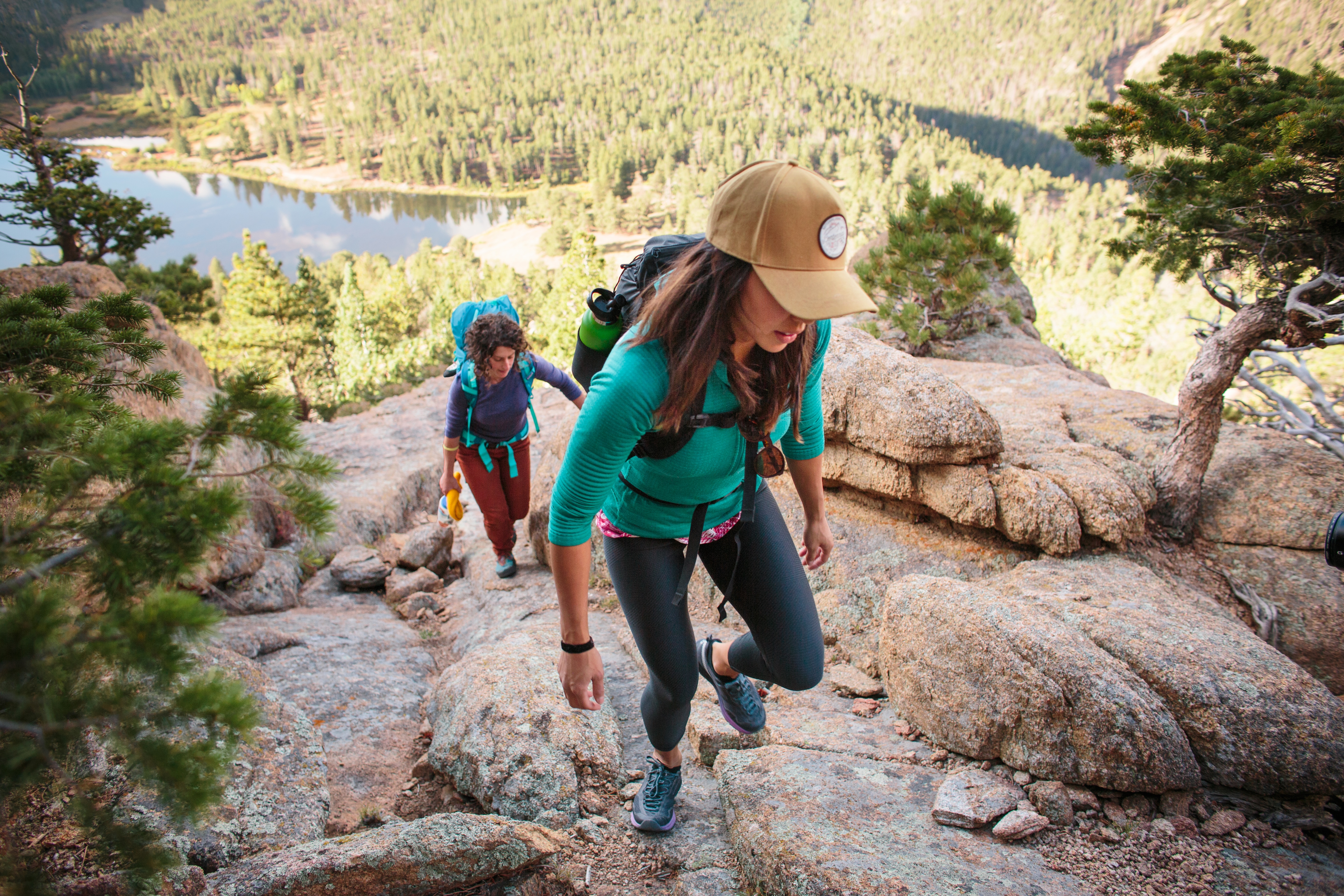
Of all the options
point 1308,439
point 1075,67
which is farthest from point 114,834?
point 1075,67

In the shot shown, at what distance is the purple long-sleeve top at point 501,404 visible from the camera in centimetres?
546

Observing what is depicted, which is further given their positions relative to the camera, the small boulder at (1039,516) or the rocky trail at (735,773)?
the small boulder at (1039,516)

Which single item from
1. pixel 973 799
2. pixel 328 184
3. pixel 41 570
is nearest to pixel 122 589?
pixel 41 570

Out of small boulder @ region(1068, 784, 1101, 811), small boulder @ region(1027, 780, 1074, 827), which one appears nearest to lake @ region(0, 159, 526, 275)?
small boulder @ region(1027, 780, 1074, 827)

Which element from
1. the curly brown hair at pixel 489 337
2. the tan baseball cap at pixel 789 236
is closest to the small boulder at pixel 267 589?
the curly brown hair at pixel 489 337

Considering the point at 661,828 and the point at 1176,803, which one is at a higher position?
the point at 1176,803

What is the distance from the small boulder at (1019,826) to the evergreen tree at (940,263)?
1047 centimetres

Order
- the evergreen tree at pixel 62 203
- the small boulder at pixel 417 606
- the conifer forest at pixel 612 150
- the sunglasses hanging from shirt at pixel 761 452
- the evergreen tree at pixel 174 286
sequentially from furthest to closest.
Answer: the conifer forest at pixel 612 150 → the evergreen tree at pixel 174 286 → the evergreen tree at pixel 62 203 → the small boulder at pixel 417 606 → the sunglasses hanging from shirt at pixel 761 452

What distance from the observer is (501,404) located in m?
5.68

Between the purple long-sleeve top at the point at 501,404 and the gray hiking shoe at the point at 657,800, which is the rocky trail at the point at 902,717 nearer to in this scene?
the gray hiking shoe at the point at 657,800

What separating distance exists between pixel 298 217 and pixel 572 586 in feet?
613

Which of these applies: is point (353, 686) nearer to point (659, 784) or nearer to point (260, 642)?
point (260, 642)

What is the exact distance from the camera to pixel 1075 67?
19412cm

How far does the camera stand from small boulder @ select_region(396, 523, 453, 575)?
7445mm
